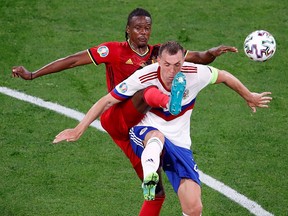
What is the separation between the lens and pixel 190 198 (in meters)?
9.51

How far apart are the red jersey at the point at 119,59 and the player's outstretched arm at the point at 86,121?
745 millimetres

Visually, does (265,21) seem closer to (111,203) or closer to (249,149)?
(249,149)

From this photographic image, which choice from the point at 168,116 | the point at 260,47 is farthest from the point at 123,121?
the point at 260,47

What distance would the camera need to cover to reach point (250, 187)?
449 inches

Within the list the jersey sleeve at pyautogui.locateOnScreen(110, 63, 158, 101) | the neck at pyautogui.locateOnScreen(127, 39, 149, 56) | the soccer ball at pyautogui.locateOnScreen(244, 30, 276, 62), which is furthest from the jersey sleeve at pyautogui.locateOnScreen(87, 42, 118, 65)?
the soccer ball at pyautogui.locateOnScreen(244, 30, 276, 62)

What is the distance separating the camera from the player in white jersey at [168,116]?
941 cm

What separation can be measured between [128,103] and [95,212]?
1613 mm

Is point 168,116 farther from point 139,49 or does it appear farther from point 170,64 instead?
point 139,49

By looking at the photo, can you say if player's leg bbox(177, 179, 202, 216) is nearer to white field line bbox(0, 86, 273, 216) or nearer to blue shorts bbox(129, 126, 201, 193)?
blue shorts bbox(129, 126, 201, 193)

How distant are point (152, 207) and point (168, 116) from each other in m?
1.07

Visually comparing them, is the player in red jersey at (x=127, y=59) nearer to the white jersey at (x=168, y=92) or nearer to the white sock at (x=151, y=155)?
the white jersey at (x=168, y=92)

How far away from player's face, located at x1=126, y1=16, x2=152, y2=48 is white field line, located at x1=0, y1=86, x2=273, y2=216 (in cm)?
212

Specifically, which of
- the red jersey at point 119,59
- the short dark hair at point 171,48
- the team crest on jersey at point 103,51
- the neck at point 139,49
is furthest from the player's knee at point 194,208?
the team crest on jersey at point 103,51

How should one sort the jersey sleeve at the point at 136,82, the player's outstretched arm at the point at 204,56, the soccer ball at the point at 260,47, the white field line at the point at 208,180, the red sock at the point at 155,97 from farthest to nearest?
the white field line at the point at 208,180 → the soccer ball at the point at 260,47 → the player's outstretched arm at the point at 204,56 → the jersey sleeve at the point at 136,82 → the red sock at the point at 155,97
